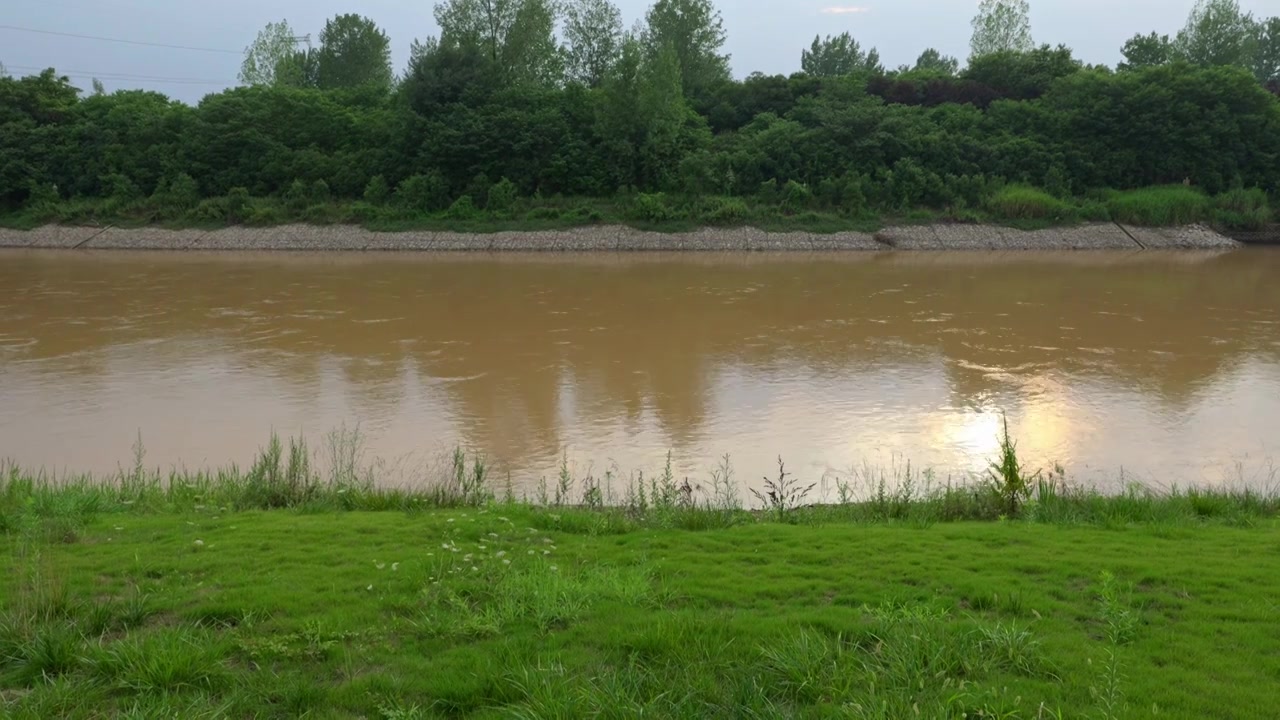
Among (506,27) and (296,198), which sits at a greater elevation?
(506,27)

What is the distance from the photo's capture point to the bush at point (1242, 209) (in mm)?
36406

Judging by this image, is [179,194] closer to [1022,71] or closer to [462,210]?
[462,210]

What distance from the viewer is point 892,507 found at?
7.36 m

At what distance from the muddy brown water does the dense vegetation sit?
31.4ft

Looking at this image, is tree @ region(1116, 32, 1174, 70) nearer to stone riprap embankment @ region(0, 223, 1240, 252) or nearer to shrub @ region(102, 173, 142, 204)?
stone riprap embankment @ region(0, 223, 1240, 252)

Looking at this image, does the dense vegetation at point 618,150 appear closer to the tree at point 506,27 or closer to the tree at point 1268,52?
the tree at point 506,27

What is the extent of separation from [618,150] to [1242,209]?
24.1 meters

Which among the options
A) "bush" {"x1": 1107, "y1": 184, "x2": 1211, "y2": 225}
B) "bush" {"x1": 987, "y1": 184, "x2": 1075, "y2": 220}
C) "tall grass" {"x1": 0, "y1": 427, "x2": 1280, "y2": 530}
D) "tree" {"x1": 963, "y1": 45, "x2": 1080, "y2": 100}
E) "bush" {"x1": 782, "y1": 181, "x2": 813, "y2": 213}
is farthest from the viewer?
"tree" {"x1": 963, "y1": 45, "x2": 1080, "y2": 100}

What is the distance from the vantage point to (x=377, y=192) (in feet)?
125

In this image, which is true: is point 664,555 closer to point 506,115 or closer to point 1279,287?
point 1279,287

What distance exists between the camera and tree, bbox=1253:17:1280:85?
6291 cm

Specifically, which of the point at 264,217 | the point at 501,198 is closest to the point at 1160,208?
the point at 501,198

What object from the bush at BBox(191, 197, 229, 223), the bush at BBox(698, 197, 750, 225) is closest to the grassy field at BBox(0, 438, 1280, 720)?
the bush at BBox(698, 197, 750, 225)

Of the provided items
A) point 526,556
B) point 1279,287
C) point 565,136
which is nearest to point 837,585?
point 526,556
